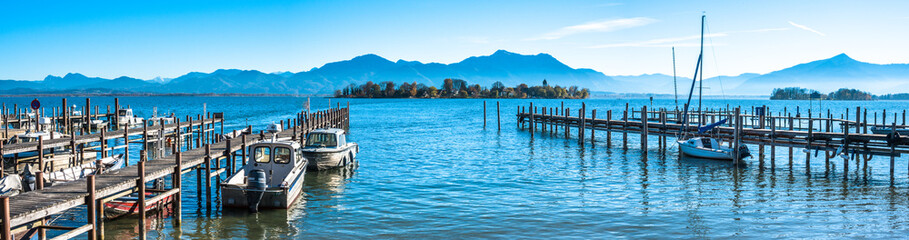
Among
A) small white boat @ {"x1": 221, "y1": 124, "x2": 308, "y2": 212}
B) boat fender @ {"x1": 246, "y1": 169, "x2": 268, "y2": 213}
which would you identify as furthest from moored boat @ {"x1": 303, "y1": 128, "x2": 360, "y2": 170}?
boat fender @ {"x1": 246, "y1": 169, "x2": 268, "y2": 213}

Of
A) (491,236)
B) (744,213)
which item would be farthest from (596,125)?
(491,236)

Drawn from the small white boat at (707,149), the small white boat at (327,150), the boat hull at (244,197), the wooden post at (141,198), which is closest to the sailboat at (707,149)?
the small white boat at (707,149)

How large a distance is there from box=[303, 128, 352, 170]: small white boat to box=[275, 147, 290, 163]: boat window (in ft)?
18.2

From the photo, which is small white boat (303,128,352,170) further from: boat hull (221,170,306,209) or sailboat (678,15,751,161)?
sailboat (678,15,751,161)

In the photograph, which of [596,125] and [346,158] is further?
[596,125]

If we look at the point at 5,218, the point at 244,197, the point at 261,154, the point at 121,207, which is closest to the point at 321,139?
the point at 261,154

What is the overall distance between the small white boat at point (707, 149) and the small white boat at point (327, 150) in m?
17.1

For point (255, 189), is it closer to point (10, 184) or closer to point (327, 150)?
point (10, 184)

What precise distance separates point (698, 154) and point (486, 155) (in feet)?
36.6

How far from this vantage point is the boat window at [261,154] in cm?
2023

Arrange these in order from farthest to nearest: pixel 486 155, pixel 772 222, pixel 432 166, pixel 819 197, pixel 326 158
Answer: pixel 486 155
pixel 432 166
pixel 326 158
pixel 819 197
pixel 772 222

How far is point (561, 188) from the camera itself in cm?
2306

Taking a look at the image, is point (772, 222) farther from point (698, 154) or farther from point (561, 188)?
point (698, 154)

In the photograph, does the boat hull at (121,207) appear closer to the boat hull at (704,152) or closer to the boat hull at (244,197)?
the boat hull at (244,197)
